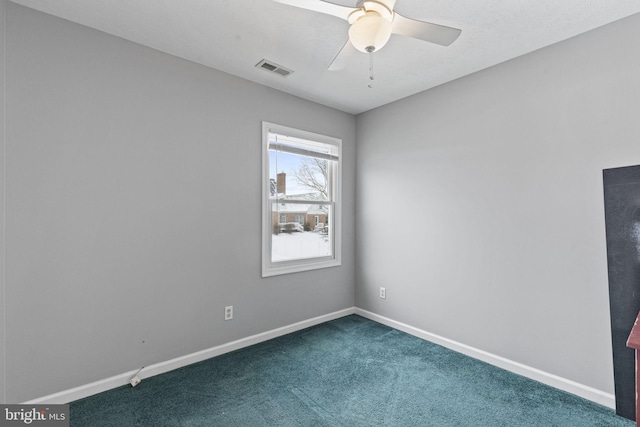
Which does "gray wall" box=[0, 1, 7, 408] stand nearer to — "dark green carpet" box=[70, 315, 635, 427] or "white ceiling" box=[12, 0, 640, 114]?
"white ceiling" box=[12, 0, 640, 114]

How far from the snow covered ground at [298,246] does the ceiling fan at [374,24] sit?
2186mm

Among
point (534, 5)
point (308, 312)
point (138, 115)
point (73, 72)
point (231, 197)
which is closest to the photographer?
point (534, 5)

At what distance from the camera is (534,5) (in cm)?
193

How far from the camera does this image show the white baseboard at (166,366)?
6.89 feet

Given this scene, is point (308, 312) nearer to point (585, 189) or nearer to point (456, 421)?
point (456, 421)

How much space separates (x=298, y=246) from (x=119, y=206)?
1.79 meters

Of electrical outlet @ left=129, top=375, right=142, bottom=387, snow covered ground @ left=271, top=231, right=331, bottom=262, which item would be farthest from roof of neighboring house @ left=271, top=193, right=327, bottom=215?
electrical outlet @ left=129, top=375, right=142, bottom=387

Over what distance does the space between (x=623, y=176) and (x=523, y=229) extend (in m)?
0.70

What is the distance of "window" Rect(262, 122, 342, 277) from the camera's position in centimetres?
319

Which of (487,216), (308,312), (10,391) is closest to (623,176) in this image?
(487,216)

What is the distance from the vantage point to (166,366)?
2.53m

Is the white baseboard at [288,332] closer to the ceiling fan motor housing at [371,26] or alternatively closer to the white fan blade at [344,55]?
the white fan blade at [344,55]

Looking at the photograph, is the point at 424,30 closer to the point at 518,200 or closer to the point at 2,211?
the point at 518,200

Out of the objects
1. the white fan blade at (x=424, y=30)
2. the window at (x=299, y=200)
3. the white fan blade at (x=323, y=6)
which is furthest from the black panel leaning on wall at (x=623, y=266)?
the window at (x=299, y=200)
